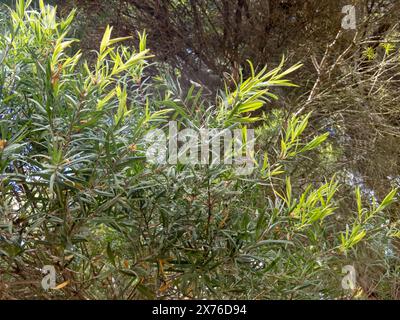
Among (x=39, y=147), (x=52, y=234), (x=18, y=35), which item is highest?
(x=18, y=35)

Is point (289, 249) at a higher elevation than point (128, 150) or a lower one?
lower

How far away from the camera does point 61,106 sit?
599 millimetres

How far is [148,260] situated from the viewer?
0.64 meters

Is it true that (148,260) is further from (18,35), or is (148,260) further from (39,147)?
(18,35)

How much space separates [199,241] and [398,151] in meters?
1.23

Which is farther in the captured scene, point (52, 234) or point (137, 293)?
point (137, 293)

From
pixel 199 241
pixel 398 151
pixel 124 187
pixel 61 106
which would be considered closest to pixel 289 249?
pixel 199 241

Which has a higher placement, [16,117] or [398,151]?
[398,151]

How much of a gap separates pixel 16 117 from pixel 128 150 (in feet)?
0.50
